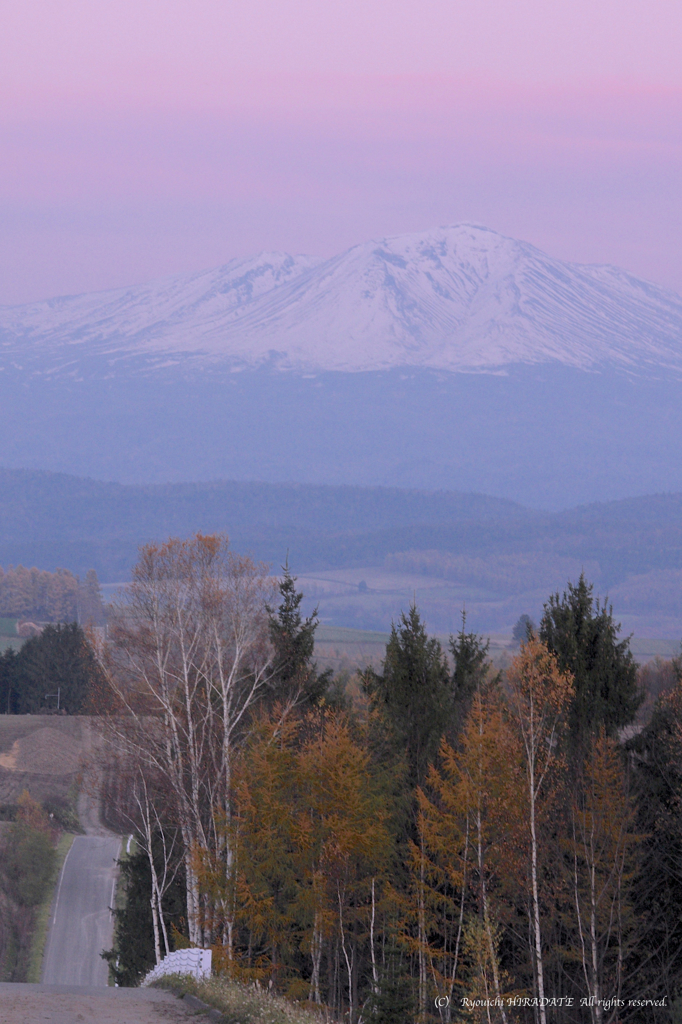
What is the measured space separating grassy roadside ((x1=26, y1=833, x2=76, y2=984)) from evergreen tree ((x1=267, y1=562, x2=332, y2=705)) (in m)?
30.7

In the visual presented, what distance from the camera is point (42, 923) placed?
2724 inches

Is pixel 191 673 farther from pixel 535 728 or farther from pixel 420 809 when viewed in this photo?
pixel 535 728

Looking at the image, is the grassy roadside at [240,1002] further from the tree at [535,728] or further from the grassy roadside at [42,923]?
the grassy roadside at [42,923]

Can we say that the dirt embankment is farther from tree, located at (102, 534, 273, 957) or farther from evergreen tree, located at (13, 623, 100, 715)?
tree, located at (102, 534, 273, 957)

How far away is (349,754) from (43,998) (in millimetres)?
11499

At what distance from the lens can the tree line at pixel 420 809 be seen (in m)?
30.7

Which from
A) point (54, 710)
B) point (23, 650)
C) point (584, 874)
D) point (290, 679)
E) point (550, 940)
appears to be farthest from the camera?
point (23, 650)

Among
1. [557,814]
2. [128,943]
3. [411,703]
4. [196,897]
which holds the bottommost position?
[128,943]

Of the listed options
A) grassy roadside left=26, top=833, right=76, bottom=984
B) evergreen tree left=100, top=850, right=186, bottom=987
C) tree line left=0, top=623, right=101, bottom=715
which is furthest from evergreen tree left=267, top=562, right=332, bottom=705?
tree line left=0, top=623, right=101, bottom=715

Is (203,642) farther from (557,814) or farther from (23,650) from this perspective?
(23,650)

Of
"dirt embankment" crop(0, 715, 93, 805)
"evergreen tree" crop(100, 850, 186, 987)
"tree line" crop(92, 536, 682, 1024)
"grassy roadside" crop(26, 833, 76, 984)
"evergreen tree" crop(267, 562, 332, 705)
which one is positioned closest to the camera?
"tree line" crop(92, 536, 682, 1024)

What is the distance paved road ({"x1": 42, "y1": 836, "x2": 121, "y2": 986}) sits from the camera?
6216 cm

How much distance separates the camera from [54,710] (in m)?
117

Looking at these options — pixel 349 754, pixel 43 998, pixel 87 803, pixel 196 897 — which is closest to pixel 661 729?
pixel 349 754
